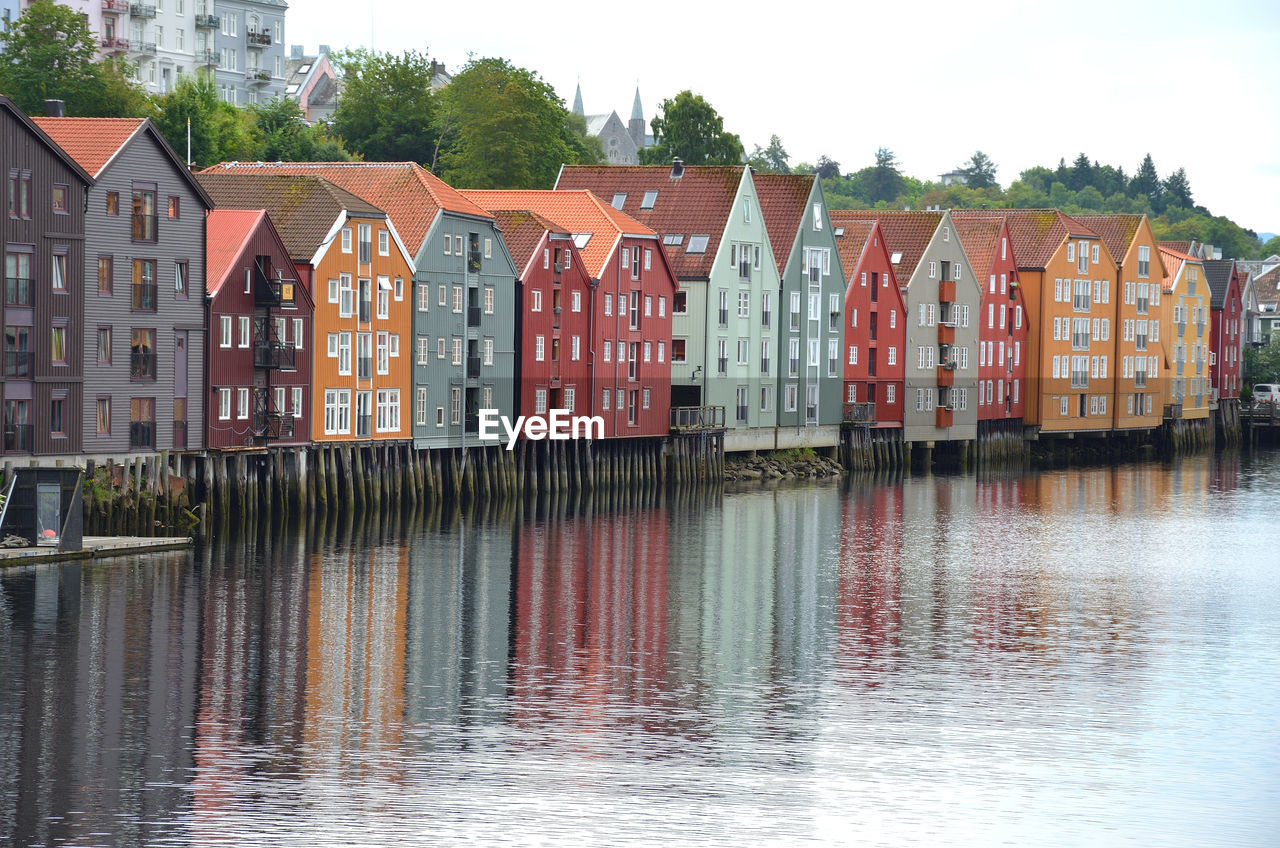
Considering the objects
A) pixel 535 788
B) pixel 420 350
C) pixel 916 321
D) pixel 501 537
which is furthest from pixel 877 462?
pixel 535 788

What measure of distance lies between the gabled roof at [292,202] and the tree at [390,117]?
62110 millimetres

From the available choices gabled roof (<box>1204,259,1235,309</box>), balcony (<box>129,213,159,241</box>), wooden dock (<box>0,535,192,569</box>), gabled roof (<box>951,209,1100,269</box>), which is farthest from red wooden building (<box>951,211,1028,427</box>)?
wooden dock (<box>0,535,192,569</box>)

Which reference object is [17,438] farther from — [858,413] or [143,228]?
[858,413]

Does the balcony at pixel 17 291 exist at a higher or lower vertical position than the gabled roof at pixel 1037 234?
lower

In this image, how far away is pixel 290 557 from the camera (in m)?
66.1

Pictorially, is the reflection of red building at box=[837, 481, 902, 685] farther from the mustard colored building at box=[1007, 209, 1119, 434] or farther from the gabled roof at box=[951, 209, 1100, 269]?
the gabled roof at box=[951, 209, 1100, 269]

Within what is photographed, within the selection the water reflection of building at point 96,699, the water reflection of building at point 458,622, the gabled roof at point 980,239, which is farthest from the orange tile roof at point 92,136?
the gabled roof at point 980,239

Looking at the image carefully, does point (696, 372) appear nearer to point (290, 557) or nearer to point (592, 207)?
point (592, 207)

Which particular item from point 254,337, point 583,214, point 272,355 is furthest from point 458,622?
point 583,214

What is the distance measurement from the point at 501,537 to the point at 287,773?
39.2m

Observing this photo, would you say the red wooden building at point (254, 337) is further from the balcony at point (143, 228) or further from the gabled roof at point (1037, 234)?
the gabled roof at point (1037, 234)

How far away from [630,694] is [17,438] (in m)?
29.5

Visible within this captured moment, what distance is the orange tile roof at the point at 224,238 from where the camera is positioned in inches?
2963

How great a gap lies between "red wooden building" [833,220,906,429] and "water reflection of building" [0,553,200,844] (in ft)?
218
